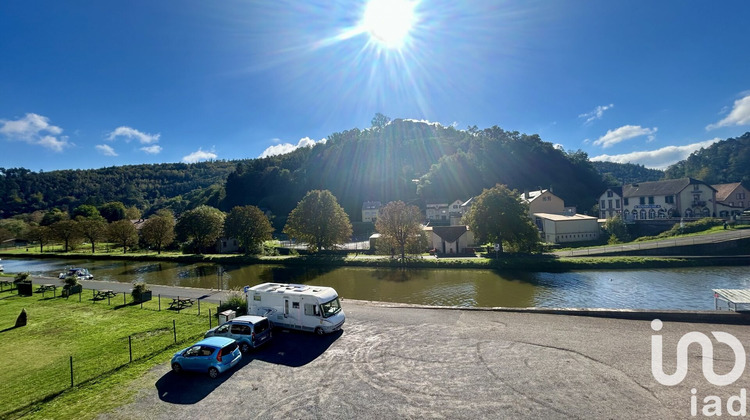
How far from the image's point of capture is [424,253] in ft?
163

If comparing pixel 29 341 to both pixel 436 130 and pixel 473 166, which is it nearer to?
pixel 473 166

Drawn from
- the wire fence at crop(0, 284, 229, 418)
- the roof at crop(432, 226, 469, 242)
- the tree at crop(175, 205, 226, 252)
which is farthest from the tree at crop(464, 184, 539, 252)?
the tree at crop(175, 205, 226, 252)

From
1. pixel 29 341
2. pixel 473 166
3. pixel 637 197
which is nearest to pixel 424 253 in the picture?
pixel 29 341

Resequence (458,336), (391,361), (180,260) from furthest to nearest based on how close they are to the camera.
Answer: (180,260) < (458,336) < (391,361)

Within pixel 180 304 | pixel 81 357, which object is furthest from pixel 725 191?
pixel 81 357

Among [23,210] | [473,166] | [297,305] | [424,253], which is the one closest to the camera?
[297,305]

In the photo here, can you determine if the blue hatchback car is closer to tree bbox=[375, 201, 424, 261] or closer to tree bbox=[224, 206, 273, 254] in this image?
tree bbox=[375, 201, 424, 261]

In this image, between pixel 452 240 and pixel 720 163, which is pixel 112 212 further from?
pixel 720 163

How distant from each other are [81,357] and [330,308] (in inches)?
419

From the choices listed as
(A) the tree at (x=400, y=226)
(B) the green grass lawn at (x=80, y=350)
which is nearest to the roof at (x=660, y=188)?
(A) the tree at (x=400, y=226)

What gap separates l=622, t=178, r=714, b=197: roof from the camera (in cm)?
6104

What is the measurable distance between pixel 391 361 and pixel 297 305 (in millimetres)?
5644

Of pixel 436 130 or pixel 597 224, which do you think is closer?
pixel 597 224

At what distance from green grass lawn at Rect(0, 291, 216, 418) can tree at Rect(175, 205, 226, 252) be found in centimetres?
3351
